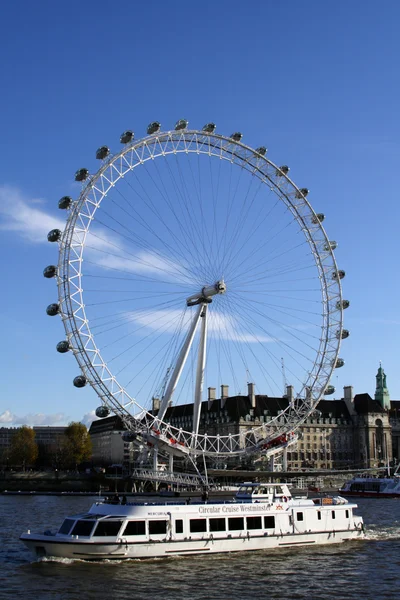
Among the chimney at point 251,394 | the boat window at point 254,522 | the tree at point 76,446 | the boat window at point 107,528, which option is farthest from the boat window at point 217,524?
the tree at point 76,446

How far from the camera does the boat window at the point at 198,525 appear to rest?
131 ft

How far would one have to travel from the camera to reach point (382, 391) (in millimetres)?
187125

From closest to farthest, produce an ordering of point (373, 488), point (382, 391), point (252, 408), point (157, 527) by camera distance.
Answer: point (157, 527), point (373, 488), point (252, 408), point (382, 391)

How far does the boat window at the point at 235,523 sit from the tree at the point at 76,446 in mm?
125393

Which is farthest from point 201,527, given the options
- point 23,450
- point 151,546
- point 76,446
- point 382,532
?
point 23,450

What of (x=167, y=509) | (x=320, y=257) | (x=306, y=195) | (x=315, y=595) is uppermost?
(x=306, y=195)

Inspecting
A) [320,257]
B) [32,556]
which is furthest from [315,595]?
[320,257]

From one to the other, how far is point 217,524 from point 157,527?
142 inches

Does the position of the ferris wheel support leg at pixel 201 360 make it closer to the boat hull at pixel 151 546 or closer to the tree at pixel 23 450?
the boat hull at pixel 151 546

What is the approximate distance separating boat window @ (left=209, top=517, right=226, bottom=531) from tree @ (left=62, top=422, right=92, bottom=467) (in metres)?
126

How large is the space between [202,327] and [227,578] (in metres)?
42.0

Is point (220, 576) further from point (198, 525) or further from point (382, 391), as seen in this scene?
point (382, 391)

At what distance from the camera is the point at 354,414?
173m

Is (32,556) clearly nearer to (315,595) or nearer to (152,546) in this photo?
(152,546)
